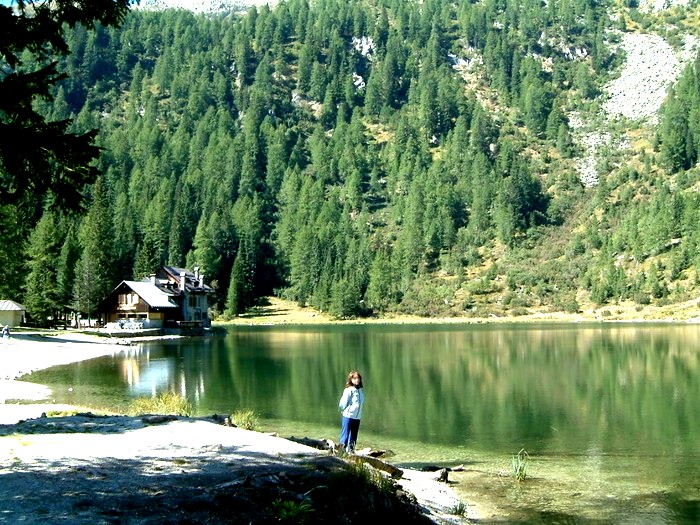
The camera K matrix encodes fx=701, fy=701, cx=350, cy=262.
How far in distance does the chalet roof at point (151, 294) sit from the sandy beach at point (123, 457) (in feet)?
218

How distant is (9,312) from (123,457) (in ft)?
205

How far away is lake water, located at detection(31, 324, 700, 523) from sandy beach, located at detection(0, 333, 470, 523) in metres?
2.05

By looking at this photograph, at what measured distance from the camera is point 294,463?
12914 millimetres

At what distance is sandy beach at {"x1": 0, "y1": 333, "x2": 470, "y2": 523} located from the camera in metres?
10.4

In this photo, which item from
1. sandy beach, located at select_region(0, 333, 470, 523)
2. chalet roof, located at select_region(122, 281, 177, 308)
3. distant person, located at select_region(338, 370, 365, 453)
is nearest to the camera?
sandy beach, located at select_region(0, 333, 470, 523)

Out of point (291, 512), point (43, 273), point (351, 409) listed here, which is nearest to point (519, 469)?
point (351, 409)

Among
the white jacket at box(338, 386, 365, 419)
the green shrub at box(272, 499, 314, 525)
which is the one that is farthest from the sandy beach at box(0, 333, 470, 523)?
the white jacket at box(338, 386, 365, 419)

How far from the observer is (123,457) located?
12805 millimetres

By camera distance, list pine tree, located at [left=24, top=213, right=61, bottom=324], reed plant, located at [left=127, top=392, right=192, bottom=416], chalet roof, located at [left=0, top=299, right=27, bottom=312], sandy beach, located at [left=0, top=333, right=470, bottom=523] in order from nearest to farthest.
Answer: sandy beach, located at [left=0, top=333, right=470, bottom=523]
reed plant, located at [left=127, top=392, right=192, bottom=416]
chalet roof, located at [left=0, top=299, right=27, bottom=312]
pine tree, located at [left=24, top=213, right=61, bottom=324]

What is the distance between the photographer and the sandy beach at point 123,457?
34.1 feet

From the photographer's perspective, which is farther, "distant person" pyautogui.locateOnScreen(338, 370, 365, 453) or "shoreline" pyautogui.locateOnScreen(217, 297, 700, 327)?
"shoreline" pyautogui.locateOnScreen(217, 297, 700, 327)

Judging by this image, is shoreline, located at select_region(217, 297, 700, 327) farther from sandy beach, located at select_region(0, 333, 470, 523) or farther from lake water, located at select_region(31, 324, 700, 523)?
sandy beach, located at select_region(0, 333, 470, 523)

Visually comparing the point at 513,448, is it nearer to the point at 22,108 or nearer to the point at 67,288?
the point at 22,108

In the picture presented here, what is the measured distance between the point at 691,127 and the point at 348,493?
184809mm
